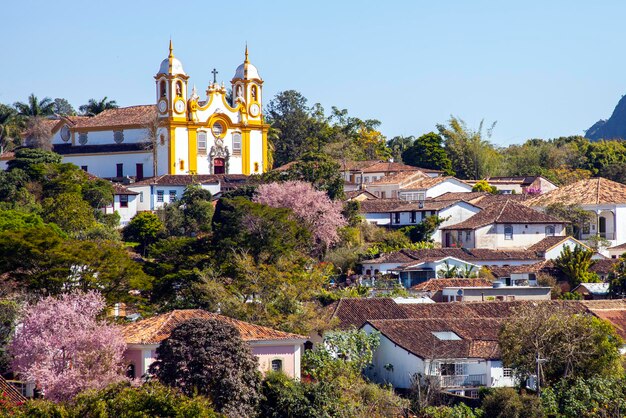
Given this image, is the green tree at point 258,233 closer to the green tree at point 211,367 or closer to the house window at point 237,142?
the green tree at point 211,367

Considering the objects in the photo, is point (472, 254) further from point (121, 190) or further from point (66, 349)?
point (66, 349)

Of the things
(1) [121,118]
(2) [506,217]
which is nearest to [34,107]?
(1) [121,118]

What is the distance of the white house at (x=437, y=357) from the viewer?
4288 cm

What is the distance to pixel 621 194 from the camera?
235 feet

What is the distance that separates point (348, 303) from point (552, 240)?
1892cm

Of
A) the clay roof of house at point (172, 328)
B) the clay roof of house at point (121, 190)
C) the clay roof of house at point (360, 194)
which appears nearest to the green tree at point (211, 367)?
the clay roof of house at point (172, 328)

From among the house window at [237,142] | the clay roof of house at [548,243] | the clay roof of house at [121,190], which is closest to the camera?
the clay roof of house at [548,243]

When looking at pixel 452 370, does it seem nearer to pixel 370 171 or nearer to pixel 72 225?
pixel 72 225

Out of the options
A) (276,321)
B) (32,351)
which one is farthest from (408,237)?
(32,351)

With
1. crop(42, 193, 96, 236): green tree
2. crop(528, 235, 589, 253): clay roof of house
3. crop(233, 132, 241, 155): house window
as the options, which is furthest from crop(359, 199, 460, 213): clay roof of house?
crop(42, 193, 96, 236): green tree

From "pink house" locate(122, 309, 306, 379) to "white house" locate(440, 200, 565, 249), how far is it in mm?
26999

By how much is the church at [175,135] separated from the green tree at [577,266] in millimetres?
26495

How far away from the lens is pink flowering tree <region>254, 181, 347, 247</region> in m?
63.5

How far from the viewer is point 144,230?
65.8m
